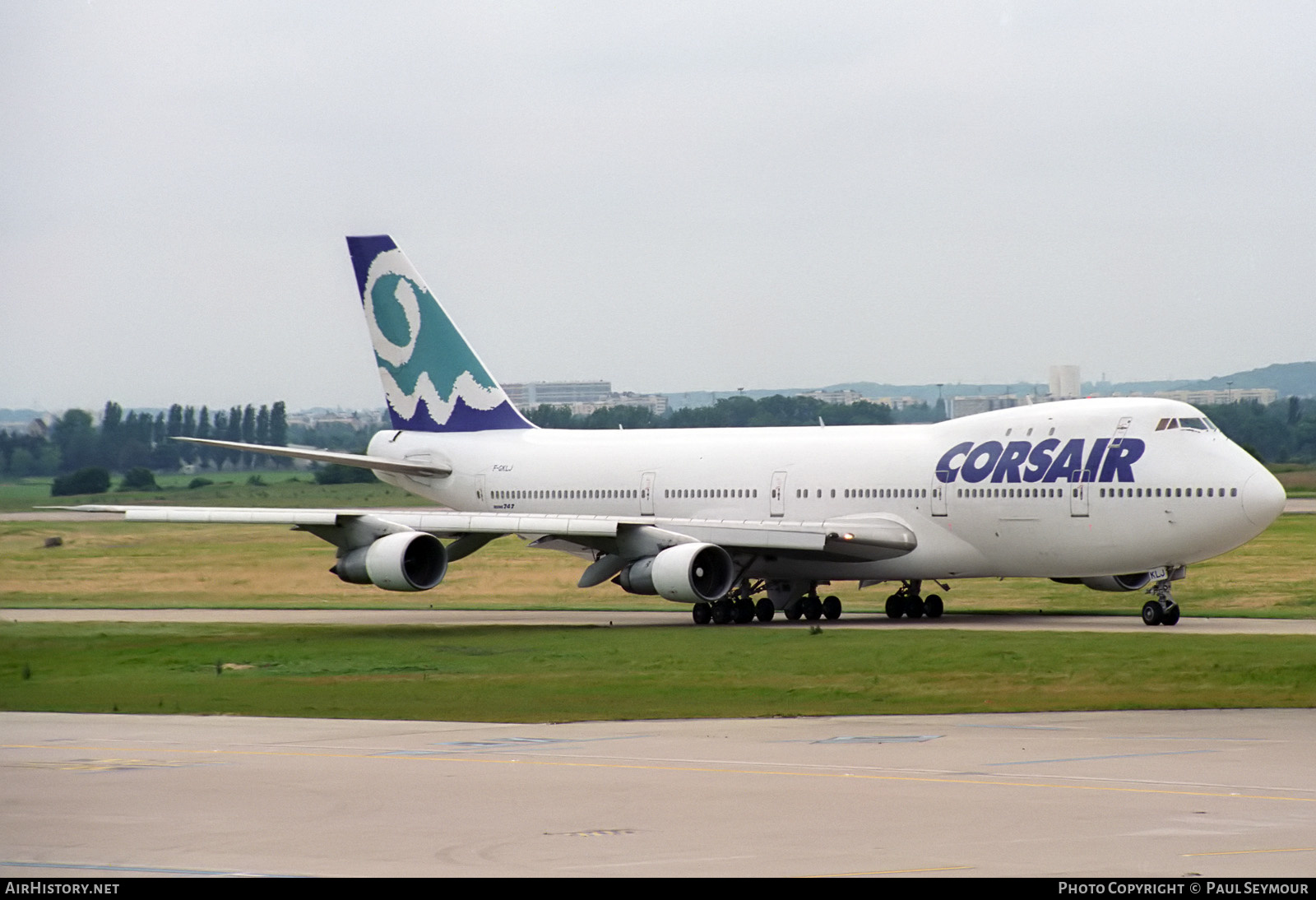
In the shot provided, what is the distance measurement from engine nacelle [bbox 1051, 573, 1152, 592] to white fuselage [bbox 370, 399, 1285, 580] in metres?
1.08

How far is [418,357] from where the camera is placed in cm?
5253

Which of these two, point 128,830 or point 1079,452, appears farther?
point 1079,452

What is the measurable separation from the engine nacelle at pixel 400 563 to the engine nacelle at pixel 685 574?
4.12 metres

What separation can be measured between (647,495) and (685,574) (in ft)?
23.9

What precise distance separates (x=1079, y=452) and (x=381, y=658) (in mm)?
15059

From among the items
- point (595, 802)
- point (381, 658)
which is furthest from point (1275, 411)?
point (595, 802)

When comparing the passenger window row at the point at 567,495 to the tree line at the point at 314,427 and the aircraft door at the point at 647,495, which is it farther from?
the tree line at the point at 314,427

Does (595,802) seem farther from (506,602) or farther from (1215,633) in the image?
(506,602)

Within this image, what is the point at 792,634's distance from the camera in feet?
123

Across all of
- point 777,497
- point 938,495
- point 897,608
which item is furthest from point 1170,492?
point 777,497

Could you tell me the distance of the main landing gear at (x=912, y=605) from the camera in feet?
143

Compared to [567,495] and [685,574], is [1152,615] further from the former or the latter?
[567,495]

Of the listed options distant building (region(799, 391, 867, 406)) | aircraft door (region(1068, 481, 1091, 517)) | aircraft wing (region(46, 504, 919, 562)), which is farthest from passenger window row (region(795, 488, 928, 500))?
distant building (region(799, 391, 867, 406))

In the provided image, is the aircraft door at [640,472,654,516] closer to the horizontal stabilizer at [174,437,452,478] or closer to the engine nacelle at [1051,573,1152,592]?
the horizontal stabilizer at [174,437,452,478]
